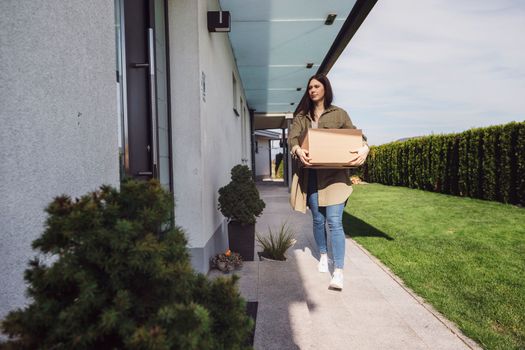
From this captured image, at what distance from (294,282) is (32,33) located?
2.38 meters

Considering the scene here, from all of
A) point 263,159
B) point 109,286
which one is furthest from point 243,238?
point 263,159

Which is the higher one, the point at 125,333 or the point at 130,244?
the point at 130,244

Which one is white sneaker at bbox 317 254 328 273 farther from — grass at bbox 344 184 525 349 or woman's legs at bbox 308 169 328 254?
grass at bbox 344 184 525 349

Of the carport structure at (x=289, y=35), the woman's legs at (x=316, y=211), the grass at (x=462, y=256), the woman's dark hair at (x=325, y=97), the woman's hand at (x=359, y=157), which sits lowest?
the grass at (x=462, y=256)

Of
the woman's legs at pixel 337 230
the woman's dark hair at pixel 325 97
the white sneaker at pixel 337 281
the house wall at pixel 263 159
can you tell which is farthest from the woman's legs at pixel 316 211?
the house wall at pixel 263 159

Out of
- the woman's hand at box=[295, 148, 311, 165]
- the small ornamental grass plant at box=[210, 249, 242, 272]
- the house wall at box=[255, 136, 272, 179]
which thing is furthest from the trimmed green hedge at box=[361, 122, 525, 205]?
the house wall at box=[255, 136, 272, 179]

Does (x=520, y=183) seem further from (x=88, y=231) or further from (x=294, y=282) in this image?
(x=88, y=231)

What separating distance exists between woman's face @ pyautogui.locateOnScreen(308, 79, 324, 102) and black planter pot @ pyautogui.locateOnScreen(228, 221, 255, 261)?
1.41 m

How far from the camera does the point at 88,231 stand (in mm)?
765

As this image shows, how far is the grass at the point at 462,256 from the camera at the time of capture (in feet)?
7.82

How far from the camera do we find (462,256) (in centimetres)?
392

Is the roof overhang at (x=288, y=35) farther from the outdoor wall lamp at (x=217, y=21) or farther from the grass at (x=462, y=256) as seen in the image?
the grass at (x=462, y=256)

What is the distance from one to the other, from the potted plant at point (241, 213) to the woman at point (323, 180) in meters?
0.53

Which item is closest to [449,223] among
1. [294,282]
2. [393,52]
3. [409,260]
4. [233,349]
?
[409,260]
